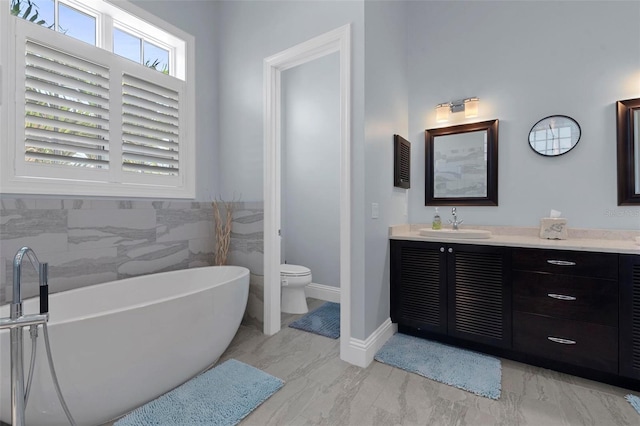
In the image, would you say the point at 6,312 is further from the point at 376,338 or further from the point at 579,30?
the point at 579,30

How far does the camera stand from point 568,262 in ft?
6.21

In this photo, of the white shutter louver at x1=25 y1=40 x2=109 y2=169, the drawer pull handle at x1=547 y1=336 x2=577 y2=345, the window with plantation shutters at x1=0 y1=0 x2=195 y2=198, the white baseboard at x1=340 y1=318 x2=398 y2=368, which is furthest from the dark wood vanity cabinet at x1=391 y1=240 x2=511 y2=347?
the white shutter louver at x1=25 y1=40 x2=109 y2=169

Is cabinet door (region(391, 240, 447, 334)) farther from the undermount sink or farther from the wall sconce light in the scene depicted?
the wall sconce light

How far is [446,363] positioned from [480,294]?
554mm

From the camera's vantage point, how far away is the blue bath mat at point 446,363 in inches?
72.9

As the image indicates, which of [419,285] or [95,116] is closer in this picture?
[95,116]

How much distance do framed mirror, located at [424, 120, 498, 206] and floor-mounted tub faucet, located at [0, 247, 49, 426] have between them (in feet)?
9.10

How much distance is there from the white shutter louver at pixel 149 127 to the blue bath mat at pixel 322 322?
5.96 ft

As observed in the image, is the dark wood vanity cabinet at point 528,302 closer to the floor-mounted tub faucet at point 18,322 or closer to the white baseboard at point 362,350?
the white baseboard at point 362,350

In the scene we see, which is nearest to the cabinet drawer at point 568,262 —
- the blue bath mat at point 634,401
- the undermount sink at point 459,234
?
the undermount sink at point 459,234

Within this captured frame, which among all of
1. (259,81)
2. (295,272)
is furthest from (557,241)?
(259,81)

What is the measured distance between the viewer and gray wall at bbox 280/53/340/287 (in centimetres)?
346

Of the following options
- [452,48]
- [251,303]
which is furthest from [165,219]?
[452,48]

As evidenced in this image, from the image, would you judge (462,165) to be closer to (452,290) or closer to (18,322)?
(452,290)
